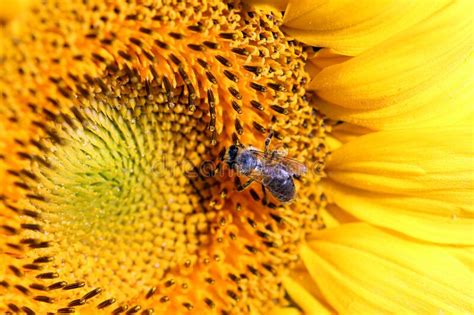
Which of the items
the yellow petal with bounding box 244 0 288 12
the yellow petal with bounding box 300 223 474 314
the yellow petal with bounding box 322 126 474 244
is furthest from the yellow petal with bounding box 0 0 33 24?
the yellow petal with bounding box 300 223 474 314

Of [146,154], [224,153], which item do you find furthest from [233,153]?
[146,154]

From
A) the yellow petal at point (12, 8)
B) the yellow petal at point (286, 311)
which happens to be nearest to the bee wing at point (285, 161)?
the yellow petal at point (286, 311)

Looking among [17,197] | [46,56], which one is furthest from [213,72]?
[17,197]

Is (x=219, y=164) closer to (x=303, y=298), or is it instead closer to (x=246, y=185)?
(x=246, y=185)

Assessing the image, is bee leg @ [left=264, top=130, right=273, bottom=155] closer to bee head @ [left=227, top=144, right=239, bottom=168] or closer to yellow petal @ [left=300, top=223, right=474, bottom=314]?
bee head @ [left=227, top=144, right=239, bottom=168]

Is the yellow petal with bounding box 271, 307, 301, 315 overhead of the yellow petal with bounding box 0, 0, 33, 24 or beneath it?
beneath
